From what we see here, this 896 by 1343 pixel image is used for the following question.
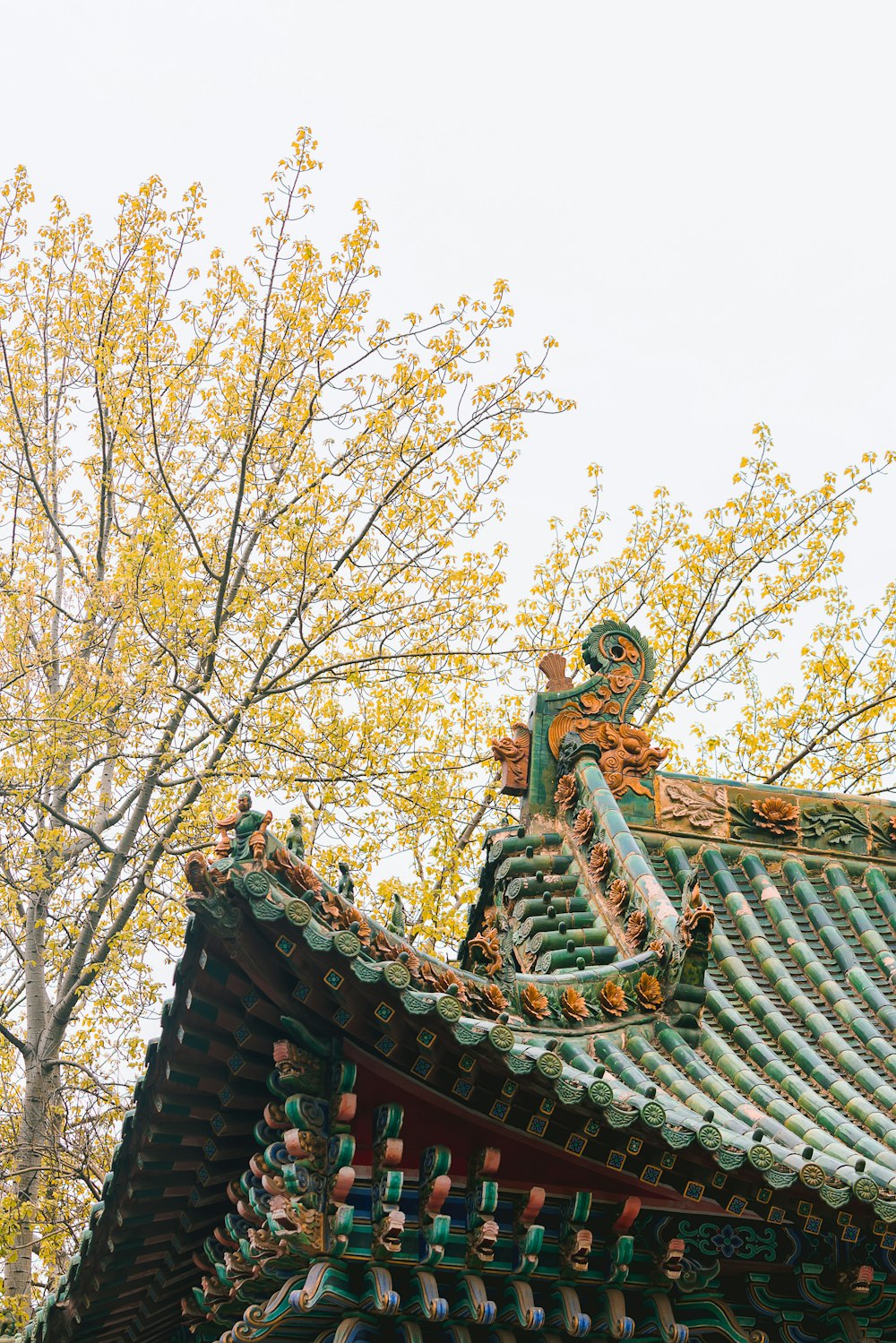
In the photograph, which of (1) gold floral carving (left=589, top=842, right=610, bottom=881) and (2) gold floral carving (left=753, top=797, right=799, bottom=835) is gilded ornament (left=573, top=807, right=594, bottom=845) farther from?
(2) gold floral carving (left=753, top=797, right=799, bottom=835)

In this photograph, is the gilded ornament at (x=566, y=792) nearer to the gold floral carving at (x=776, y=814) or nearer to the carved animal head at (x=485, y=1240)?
the gold floral carving at (x=776, y=814)

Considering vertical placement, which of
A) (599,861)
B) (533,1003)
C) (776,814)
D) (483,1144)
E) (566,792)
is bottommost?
(483,1144)

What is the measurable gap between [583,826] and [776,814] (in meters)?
0.99

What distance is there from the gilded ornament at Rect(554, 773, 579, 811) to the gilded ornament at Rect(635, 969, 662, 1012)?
63.0 inches

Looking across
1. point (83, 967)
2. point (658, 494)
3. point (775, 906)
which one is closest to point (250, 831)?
point (775, 906)

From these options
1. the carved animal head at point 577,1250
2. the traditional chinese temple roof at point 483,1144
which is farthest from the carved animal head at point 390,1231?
the carved animal head at point 577,1250

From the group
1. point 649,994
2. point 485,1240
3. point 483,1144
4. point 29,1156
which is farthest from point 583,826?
point 29,1156

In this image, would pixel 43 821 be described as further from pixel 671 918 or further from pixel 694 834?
pixel 671 918

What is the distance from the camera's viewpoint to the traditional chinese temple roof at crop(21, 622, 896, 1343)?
4.30 m

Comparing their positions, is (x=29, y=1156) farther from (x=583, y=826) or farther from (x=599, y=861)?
(x=599, y=861)

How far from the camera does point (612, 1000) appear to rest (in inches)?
221

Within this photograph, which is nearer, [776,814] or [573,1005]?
[573,1005]

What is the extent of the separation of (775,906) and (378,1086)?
9.61 feet

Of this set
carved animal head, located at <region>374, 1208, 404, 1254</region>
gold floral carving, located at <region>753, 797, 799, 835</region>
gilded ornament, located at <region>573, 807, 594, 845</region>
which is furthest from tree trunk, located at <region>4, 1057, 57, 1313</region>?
carved animal head, located at <region>374, 1208, 404, 1254</region>
